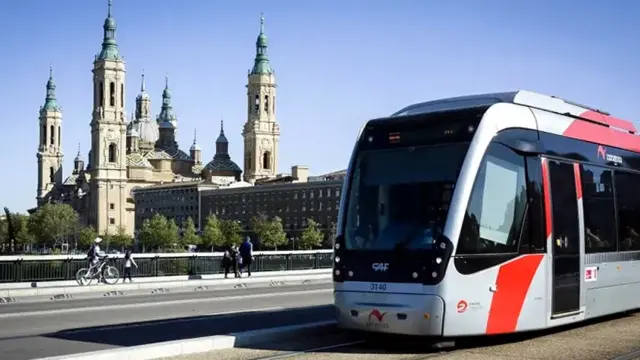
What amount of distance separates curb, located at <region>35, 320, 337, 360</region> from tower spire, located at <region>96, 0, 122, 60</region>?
160381 millimetres

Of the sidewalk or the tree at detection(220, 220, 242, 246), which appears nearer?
the sidewalk

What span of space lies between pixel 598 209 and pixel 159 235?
4856 inches

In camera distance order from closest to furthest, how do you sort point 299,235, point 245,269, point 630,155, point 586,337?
point 586,337, point 630,155, point 245,269, point 299,235

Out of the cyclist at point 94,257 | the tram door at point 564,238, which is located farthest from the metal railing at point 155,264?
the tram door at point 564,238

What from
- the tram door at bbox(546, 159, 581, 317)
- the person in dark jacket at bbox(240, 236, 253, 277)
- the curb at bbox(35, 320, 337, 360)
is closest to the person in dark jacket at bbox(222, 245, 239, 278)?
the person in dark jacket at bbox(240, 236, 253, 277)

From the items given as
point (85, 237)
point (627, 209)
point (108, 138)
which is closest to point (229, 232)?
point (85, 237)

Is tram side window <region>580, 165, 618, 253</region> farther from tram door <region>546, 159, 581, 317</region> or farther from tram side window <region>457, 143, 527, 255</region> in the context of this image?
tram side window <region>457, 143, 527, 255</region>

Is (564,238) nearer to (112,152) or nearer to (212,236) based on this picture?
(212,236)

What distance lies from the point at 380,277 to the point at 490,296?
1.38m

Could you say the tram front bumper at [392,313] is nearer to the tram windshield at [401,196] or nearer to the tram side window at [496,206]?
the tram windshield at [401,196]

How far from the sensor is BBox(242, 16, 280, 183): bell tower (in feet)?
579

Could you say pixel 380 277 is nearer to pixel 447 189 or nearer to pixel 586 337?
pixel 447 189

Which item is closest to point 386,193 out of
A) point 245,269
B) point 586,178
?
point 586,178

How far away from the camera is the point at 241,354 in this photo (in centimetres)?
1159
